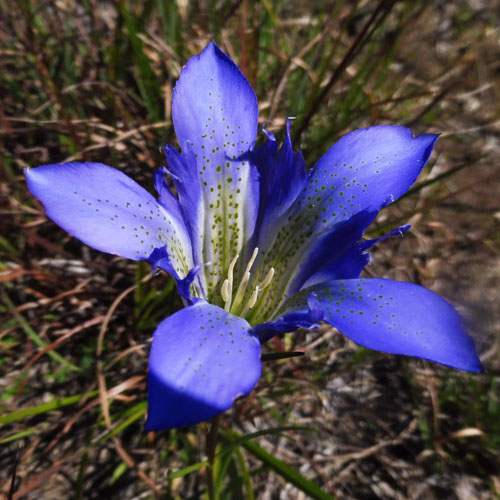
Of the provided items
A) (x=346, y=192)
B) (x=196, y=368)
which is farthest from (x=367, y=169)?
(x=196, y=368)

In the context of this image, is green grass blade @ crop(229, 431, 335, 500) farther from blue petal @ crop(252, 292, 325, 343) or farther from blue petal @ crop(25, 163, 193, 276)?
blue petal @ crop(25, 163, 193, 276)

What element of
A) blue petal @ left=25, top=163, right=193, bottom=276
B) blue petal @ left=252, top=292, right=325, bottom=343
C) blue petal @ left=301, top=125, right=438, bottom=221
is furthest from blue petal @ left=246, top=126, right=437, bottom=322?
blue petal @ left=25, top=163, right=193, bottom=276

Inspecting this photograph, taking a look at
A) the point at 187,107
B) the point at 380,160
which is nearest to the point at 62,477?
the point at 187,107

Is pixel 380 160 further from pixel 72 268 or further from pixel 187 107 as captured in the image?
pixel 72 268

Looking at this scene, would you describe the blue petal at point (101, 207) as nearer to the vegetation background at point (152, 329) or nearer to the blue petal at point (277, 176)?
the blue petal at point (277, 176)

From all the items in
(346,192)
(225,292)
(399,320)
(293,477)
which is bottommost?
(293,477)

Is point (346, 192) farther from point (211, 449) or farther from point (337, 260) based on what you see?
point (211, 449)
